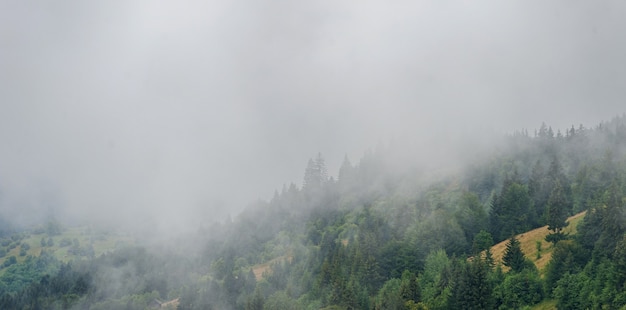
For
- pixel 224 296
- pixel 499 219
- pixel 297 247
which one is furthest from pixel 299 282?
pixel 499 219

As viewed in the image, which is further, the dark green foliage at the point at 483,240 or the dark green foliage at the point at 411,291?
the dark green foliage at the point at 483,240

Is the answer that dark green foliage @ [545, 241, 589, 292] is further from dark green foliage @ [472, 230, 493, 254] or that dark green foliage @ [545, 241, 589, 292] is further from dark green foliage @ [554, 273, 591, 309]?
dark green foliage @ [472, 230, 493, 254]

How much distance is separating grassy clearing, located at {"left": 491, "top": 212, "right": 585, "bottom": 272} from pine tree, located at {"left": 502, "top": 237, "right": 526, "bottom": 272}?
3.03 metres

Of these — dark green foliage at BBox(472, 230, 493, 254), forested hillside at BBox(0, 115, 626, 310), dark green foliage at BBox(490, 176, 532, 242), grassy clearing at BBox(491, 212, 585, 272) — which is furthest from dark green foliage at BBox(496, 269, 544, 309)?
dark green foliage at BBox(490, 176, 532, 242)

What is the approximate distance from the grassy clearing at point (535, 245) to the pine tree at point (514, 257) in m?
3.03

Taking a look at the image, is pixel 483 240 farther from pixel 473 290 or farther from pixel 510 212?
pixel 473 290

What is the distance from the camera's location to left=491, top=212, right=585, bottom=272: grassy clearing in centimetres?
11938

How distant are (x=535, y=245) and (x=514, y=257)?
41.4ft

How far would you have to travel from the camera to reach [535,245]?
128 metres

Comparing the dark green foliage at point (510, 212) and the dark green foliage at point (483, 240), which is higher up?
the dark green foliage at point (510, 212)

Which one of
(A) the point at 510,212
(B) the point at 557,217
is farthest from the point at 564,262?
(A) the point at 510,212

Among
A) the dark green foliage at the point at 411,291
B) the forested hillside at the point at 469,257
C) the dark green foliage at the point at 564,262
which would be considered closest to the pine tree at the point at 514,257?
the forested hillside at the point at 469,257

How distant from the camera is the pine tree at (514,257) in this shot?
4592 inches

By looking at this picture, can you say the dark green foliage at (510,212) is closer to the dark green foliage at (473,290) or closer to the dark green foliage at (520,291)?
the dark green foliage at (520,291)
